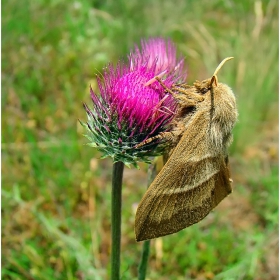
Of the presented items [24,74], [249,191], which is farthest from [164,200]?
[24,74]

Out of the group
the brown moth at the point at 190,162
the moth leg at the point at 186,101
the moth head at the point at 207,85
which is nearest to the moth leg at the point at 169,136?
the brown moth at the point at 190,162

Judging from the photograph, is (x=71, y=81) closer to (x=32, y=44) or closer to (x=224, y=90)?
(x=32, y=44)

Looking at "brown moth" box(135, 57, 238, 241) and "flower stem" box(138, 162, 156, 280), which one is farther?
"flower stem" box(138, 162, 156, 280)

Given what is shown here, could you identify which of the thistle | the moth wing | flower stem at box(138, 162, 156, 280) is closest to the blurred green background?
flower stem at box(138, 162, 156, 280)

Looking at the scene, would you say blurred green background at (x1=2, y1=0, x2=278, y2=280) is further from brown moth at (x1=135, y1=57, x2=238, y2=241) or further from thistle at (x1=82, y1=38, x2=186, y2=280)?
thistle at (x1=82, y1=38, x2=186, y2=280)

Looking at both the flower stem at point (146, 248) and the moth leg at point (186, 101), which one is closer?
the moth leg at point (186, 101)

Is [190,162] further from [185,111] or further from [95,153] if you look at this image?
[95,153]

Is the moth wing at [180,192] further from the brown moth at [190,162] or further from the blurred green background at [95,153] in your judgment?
the blurred green background at [95,153]
